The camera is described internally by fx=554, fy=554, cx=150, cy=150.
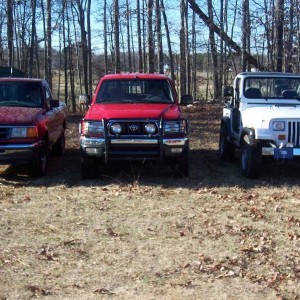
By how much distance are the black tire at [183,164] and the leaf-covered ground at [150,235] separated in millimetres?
148

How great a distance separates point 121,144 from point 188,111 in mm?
12579

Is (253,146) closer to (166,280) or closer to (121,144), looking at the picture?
(121,144)

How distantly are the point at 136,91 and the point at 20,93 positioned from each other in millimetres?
2261

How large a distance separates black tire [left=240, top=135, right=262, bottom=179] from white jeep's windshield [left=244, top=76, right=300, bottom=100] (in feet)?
4.40

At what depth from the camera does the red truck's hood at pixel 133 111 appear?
29.4ft

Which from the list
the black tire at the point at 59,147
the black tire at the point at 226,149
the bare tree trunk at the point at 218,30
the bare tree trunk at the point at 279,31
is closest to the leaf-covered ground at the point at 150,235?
the black tire at the point at 226,149

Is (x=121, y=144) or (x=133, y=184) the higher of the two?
(x=121, y=144)

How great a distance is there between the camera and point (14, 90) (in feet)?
34.9

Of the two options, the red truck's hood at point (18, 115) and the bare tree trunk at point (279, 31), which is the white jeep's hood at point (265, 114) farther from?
the bare tree trunk at point (279, 31)

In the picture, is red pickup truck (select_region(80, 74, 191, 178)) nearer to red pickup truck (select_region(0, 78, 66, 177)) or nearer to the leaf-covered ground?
the leaf-covered ground

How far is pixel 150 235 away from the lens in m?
6.38

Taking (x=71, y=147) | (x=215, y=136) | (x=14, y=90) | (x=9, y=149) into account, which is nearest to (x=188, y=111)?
(x=215, y=136)

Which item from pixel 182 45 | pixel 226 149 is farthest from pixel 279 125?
pixel 182 45

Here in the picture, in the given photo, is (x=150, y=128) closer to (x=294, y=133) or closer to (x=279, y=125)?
(x=279, y=125)
